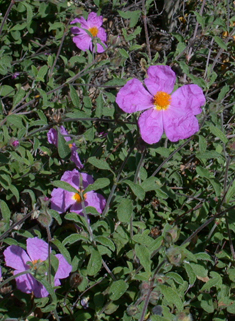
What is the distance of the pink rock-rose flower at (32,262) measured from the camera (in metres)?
2.23

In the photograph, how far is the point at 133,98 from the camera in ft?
7.30

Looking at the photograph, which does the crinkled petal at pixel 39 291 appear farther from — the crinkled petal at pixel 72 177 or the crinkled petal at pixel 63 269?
the crinkled petal at pixel 72 177

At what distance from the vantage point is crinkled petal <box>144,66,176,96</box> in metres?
2.31

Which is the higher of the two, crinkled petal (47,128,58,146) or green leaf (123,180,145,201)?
green leaf (123,180,145,201)

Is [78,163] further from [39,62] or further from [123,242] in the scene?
[39,62]

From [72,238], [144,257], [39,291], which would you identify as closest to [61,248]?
[72,238]

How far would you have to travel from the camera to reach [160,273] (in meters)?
2.07

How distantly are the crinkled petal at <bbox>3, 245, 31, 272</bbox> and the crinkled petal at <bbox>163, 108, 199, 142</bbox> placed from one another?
113 cm

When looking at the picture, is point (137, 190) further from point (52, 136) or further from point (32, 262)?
point (52, 136)

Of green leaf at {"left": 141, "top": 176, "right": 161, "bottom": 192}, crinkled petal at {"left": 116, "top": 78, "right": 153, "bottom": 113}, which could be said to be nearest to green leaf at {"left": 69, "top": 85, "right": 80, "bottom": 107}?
crinkled petal at {"left": 116, "top": 78, "right": 153, "bottom": 113}

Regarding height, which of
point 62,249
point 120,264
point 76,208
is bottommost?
point 120,264

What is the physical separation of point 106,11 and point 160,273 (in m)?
2.97

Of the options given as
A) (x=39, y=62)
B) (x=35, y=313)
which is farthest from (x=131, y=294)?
(x=39, y=62)

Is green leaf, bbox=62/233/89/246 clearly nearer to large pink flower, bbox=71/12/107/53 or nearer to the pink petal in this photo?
the pink petal
